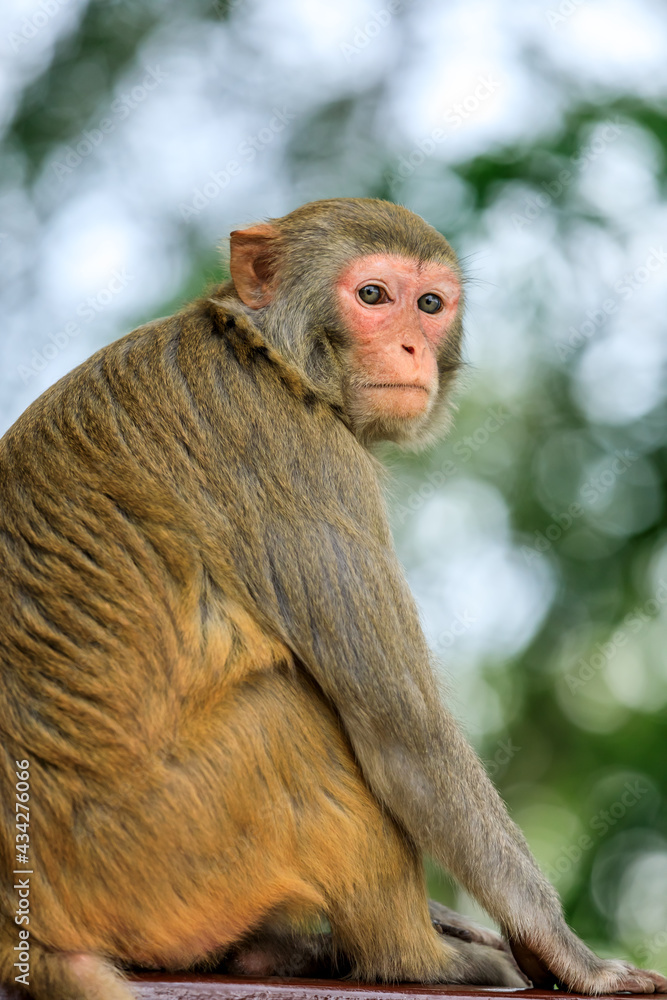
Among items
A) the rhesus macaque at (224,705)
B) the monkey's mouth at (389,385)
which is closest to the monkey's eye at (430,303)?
the monkey's mouth at (389,385)

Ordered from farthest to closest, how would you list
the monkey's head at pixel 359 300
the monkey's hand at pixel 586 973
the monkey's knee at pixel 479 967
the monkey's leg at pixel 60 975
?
the monkey's head at pixel 359 300 < the monkey's knee at pixel 479 967 < the monkey's hand at pixel 586 973 < the monkey's leg at pixel 60 975

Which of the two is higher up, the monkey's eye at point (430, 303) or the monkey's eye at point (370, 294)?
the monkey's eye at point (370, 294)

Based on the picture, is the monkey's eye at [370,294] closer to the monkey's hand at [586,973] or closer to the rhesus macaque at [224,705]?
the rhesus macaque at [224,705]

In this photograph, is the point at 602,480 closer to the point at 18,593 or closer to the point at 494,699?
the point at 494,699

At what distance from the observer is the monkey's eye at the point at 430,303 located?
5.51 m

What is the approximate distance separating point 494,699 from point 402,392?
309 inches

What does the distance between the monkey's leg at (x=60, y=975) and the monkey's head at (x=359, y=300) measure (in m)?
2.49

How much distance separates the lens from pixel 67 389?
481cm

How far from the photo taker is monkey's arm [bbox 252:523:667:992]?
4453 millimetres

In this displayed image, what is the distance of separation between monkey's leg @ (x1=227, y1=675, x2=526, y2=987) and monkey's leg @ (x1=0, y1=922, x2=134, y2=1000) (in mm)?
659

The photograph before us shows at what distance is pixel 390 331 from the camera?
526 cm

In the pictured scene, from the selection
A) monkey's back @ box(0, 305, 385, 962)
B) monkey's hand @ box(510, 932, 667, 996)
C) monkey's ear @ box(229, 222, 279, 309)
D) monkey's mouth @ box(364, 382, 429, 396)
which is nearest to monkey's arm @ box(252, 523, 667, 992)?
monkey's hand @ box(510, 932, 667, 996)

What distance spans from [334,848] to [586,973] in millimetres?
1221

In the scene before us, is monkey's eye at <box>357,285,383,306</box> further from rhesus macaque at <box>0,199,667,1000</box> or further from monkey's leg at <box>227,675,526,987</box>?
monkey's leg at <box>227,675,526,987</box>
